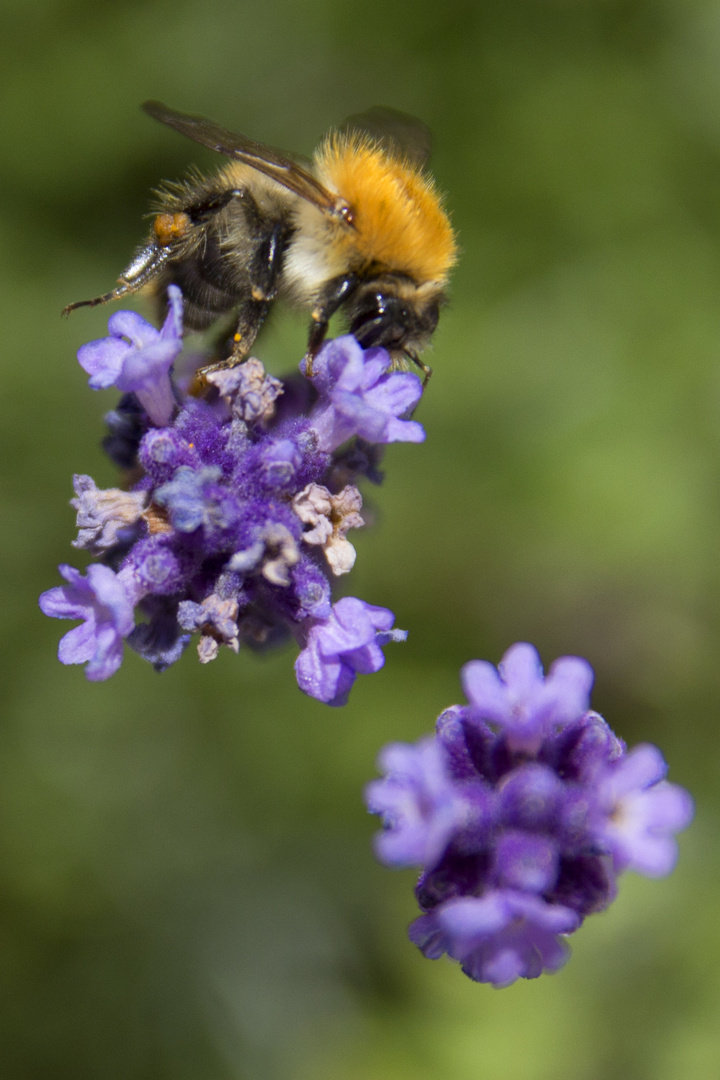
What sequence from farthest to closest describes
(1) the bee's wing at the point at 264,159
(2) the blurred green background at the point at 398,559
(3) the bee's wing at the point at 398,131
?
(2) the blurred green background at the point at 398,559, (3) the bee's wing at the point at 398,131, (1) the bee's wing at the point at 264,159

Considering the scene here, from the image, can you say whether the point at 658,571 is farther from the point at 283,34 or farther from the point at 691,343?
the point at 283,34

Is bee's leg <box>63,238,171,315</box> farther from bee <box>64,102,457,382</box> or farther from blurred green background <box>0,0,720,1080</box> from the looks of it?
blurred green background <box>0,0,720,1080</box>

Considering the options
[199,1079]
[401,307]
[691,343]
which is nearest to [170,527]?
[401,307]

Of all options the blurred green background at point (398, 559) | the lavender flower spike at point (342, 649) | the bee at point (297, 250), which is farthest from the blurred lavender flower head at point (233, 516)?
the blurred green background at point (398, 559)

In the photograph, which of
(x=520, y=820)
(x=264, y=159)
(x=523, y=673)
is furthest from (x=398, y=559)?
(x=520, y=820)

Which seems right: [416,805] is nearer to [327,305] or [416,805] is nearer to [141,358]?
[141,358]

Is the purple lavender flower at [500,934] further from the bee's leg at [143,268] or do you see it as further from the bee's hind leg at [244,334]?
the bee's leg at [143,268]
